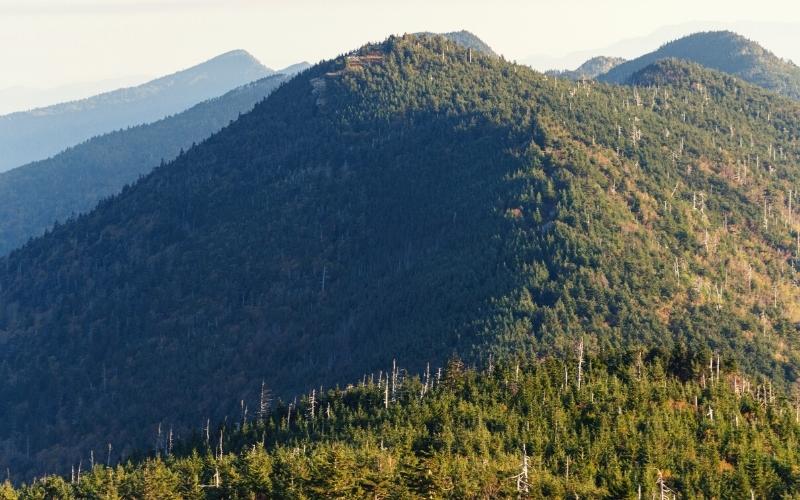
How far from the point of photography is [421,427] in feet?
599

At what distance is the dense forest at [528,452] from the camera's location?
150m

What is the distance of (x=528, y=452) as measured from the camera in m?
170

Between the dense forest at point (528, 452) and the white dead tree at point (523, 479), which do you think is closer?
the white dead tree at point (523, 479)

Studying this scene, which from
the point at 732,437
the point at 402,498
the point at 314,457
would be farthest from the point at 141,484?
the point at 732,437

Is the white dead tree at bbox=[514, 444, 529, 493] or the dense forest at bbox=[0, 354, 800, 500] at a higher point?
the white dead tree at bbox=[514, 444, 529, 493]

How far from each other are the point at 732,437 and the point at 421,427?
44.1m

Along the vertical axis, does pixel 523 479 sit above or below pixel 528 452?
above

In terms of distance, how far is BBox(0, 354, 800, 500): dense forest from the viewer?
492 ft

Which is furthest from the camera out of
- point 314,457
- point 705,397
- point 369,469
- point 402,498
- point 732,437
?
point 705,397

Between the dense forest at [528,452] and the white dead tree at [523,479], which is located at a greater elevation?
the white dead tree at [523,479]

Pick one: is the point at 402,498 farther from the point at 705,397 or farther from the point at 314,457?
the point at 705,397

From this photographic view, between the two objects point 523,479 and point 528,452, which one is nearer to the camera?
point 523,479

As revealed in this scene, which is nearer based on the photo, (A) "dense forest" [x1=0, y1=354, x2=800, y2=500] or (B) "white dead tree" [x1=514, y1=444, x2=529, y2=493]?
(B) "white dead tree" [x1=514, y1=444, x2=529, y2=493]

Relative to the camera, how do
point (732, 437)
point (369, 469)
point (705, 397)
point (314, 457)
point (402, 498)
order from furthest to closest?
1. point (705, 397)
2. point (732, 437)
3. point (314, 457)
4. point (369, 469)
5. point (402, 498)
